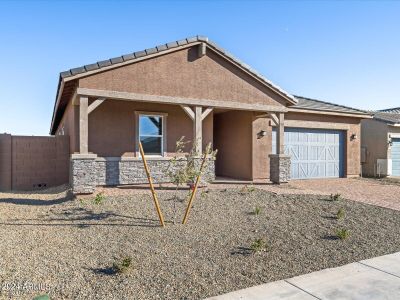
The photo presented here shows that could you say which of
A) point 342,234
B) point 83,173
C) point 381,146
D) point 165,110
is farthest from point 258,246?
point 381,146

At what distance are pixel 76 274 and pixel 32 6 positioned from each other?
9.25 metres

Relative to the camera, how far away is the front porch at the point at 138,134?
382 inches

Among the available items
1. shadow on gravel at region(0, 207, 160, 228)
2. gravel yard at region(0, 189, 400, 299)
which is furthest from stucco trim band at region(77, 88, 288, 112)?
shadow on gravel at region(0, 207, 160, 228)

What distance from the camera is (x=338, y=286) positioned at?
14.0 feet

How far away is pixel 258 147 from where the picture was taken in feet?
47.7

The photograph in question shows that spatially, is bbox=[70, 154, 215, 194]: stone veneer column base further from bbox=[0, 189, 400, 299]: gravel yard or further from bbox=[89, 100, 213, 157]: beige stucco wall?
bbox=[0, 189, 400, 299]: gravel yard

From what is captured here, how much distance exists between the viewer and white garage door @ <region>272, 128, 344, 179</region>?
15734 millimetres

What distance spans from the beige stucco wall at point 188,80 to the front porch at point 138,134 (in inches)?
11.6

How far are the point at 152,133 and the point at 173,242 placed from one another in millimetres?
7116

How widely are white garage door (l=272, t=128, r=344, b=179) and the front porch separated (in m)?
2.17

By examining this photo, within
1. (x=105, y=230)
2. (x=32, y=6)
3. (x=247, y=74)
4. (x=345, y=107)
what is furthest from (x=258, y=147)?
(x=32, y=6)

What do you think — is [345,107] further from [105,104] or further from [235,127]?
[105,104]

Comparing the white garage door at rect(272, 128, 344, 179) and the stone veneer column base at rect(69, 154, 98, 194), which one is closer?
the stone veneer column base at rect(69, 154, 98, 194)

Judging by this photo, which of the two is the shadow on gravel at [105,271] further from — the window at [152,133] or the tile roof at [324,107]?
the tile roof at [324,107]
